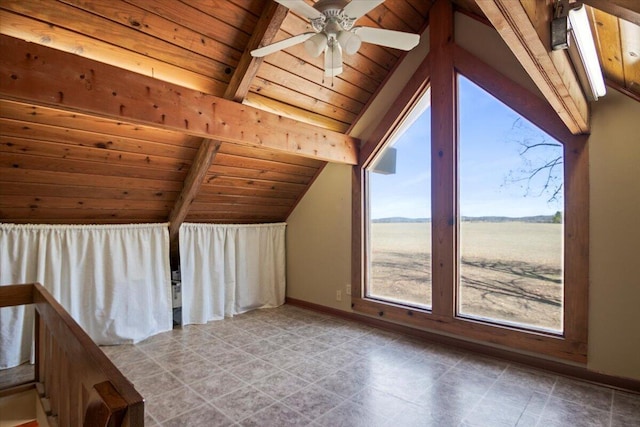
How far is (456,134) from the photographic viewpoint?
3.25m

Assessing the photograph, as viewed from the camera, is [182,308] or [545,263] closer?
[545,263]

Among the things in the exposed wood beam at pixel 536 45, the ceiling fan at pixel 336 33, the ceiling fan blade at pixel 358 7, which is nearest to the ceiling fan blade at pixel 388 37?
the ceiling fan at pixel 336 33

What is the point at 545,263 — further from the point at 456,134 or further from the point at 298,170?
the point at 298,170

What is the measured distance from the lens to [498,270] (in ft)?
10.1

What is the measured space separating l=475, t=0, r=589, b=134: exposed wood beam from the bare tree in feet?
2.71

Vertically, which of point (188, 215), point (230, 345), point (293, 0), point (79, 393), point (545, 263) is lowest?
point (230, 345)

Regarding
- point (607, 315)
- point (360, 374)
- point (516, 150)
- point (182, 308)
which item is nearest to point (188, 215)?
point (182, 308)

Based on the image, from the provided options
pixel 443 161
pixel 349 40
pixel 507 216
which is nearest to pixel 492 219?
pixel 507 216

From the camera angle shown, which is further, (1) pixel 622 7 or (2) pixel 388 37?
(2) pixel 388 37

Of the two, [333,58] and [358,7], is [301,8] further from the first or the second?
[333,58]

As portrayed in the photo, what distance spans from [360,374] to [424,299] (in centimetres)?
121

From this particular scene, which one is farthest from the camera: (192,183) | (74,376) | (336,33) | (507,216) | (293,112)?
(293,112)

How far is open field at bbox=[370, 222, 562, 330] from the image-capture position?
2.82 meters

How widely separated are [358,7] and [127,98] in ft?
5.02
